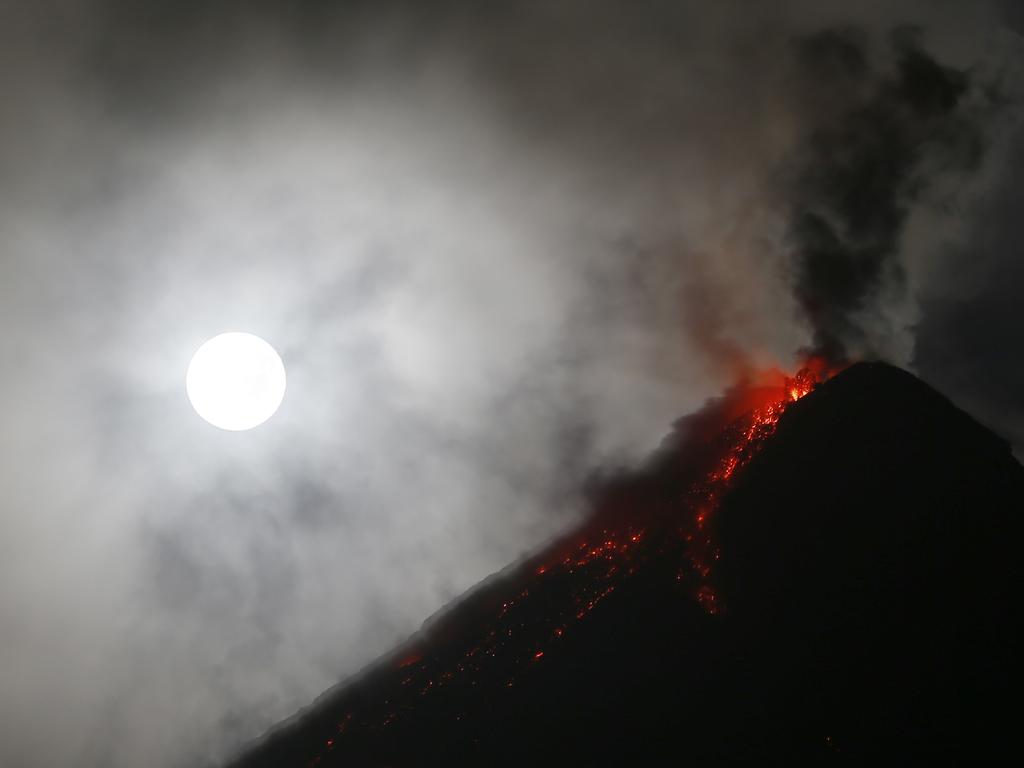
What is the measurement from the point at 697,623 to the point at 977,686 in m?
13.4

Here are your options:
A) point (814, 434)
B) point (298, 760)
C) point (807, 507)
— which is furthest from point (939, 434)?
point (298, 760)

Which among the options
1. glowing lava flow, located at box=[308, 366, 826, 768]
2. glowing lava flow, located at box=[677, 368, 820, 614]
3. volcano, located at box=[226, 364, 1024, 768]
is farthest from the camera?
glowing lava flow, located at box=[308, 366, 826, 768]

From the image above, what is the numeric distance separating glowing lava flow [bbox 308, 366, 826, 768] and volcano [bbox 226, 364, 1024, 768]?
22cm

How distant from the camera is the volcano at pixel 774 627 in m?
31.7

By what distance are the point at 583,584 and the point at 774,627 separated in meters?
15.6

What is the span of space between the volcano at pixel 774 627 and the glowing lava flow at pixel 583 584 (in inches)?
8.5

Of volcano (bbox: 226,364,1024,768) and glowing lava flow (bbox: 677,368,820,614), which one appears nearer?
volcano (bbox: 226,364,1024,768)

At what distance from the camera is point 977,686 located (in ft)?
100

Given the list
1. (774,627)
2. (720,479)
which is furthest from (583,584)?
(774,627)

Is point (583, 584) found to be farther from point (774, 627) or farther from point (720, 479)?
point (774, 627)

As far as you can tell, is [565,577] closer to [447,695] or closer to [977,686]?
[447,695]

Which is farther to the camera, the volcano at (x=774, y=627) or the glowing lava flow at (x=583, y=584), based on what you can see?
the glowing lava flow at (x=583, y=584)

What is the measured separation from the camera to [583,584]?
1929 inches

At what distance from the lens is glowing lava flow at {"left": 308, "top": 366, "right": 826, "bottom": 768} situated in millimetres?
43969
